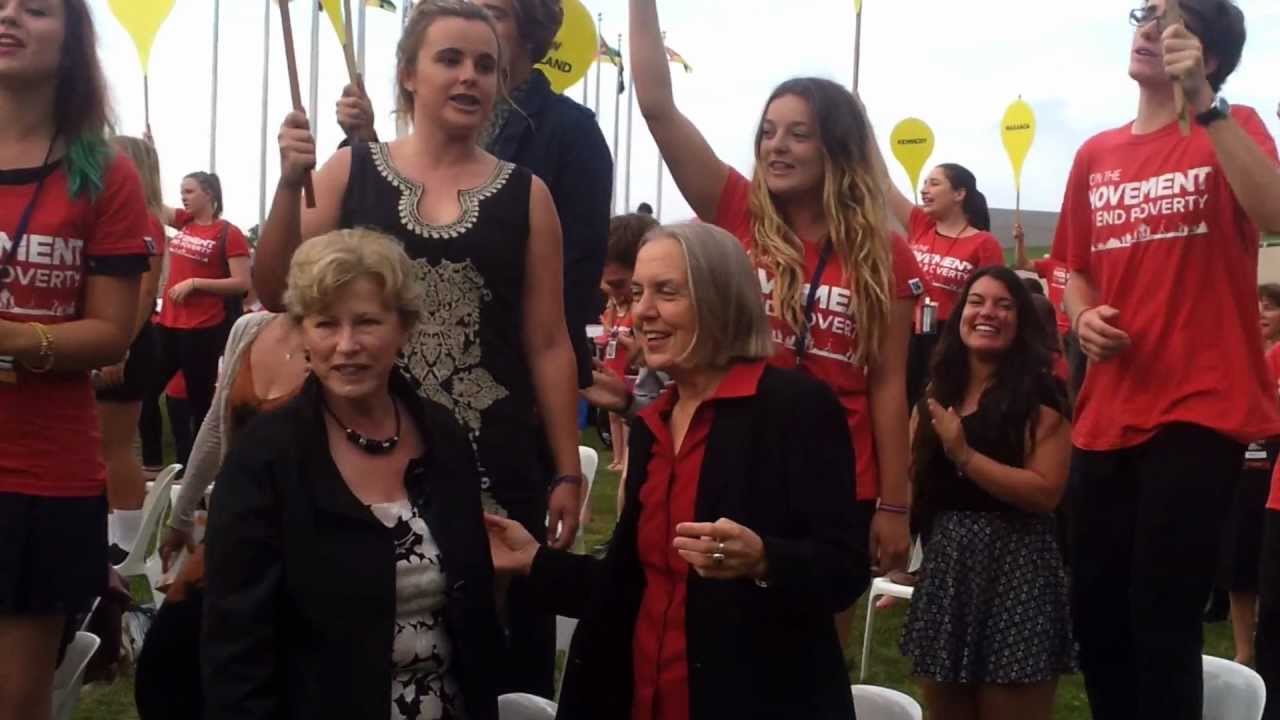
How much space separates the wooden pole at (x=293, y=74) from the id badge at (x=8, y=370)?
0.65 meters

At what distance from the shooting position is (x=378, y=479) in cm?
257

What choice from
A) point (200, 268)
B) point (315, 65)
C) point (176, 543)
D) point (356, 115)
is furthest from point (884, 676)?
point (315, 65)

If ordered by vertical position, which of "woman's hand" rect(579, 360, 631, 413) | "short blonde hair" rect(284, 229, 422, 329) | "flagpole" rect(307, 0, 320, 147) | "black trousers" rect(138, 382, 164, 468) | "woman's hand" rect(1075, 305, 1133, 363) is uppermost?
"flagpole" rect(307, 0, 320, 147)

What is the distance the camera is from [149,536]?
589 cm

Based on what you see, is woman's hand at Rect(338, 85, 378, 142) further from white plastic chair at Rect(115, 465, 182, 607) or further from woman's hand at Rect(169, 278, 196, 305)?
woman's hand at Rect(169, 278, 196, 305)

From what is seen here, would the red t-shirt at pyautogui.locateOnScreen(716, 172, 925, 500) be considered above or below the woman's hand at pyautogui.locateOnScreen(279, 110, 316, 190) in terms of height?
below

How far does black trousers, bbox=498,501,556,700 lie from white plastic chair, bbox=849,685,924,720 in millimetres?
699

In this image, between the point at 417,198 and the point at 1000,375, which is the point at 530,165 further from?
the point at 1000,375

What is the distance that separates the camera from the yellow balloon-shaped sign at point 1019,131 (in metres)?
11.9

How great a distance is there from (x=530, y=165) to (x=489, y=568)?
1.10m

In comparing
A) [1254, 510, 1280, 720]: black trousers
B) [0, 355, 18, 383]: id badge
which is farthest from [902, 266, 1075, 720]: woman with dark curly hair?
[0, 355, 18, 383]: id badge

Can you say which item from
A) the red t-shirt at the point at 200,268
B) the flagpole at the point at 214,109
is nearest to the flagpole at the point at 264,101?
the flagpole at the point at 214,109

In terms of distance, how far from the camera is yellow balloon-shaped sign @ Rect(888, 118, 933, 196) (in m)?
10.9

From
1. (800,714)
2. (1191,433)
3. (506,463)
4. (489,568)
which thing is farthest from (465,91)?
(1191,433)
